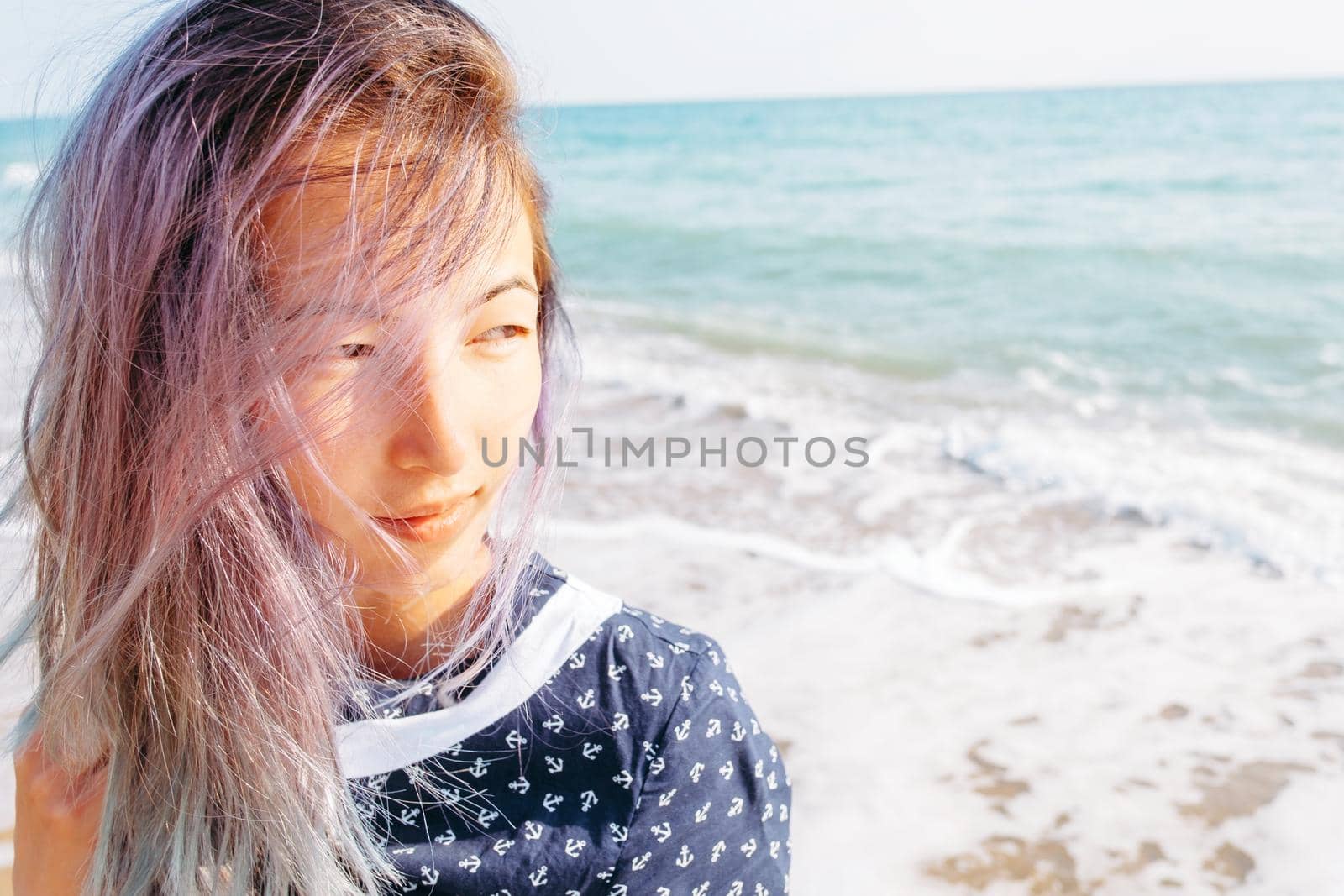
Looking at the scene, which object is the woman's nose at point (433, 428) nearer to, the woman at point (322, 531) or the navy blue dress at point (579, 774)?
the woman at point (322, 531)

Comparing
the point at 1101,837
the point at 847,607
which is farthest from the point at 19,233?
the point at 847,607

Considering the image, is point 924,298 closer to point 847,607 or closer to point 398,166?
point 847,607

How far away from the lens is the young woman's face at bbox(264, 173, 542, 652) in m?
1.04

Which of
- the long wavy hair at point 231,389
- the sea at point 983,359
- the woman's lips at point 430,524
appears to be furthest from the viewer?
the sea at point 983,359

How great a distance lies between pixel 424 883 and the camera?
120 cm

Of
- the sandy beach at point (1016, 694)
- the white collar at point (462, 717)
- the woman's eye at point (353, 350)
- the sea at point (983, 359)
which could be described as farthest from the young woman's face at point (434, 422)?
the sandy beach at point (1016, 694)

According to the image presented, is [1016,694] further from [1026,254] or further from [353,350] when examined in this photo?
[1026,254]

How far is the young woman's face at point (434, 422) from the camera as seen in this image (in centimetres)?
104

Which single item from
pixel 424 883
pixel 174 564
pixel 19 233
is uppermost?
pixel 19 233

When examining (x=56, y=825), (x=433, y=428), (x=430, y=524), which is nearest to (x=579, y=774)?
(x=430, y=524)

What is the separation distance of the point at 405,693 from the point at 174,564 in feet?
1.02

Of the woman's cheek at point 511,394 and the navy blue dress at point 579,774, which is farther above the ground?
the woman's cheek at point 511,394

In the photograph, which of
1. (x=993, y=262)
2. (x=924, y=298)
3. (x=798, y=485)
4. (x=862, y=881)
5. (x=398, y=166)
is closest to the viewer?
(x=398, y=166)

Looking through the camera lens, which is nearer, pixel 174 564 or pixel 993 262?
pixel 174 564
